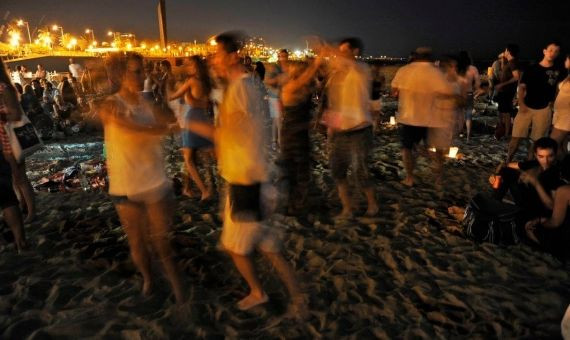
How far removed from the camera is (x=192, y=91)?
16.1 feet

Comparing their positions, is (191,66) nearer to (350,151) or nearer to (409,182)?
(350,151)

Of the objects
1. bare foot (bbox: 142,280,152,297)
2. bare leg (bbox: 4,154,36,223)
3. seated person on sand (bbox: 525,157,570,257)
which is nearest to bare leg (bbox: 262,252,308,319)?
bare foot (bbox: 142,280,152,297)

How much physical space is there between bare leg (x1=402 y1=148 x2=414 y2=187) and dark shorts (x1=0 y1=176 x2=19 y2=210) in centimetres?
502

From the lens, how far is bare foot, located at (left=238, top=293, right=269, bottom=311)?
3258 millimetres

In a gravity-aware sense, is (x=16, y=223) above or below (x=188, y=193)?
above

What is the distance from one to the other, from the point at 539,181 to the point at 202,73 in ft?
13.3

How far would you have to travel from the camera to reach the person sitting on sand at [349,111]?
456 centimetres

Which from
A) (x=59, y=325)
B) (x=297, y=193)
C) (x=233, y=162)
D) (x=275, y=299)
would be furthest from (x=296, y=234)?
(x=59, y=325)

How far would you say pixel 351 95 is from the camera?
4.57 metres

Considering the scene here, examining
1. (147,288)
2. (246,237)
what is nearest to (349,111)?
(246,237)

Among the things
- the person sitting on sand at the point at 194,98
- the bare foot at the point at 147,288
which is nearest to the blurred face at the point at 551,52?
the person sitting on sand at the point at 194,98

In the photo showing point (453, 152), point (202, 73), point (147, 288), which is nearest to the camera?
point (147, 288)

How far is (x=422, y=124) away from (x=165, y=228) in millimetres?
3985

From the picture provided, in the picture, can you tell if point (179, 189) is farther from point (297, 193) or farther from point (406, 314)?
point (406, 314)
